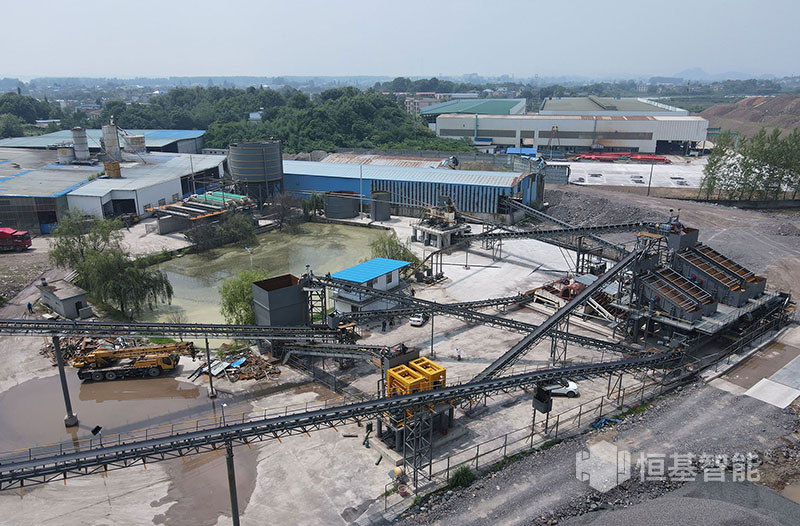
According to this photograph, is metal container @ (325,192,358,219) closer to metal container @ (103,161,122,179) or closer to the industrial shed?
the industrial shed

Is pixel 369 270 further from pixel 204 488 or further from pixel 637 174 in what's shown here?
pixel 637 174

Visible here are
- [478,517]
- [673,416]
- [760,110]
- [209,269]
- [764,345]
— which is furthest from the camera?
[760,110]

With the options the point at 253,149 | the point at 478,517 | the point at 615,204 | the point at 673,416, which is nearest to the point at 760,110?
the point at 615,204

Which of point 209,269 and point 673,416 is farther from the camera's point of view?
point 209,269

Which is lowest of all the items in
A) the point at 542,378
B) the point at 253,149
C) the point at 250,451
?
the point at 250,451

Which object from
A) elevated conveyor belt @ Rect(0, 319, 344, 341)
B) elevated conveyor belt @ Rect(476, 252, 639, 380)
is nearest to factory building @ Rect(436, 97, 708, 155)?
elevated conveyor belt @ Rect(476, 252, 639, 380)

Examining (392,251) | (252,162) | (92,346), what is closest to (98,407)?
(92,346)

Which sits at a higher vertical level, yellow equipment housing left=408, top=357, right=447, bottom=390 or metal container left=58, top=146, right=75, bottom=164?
metal container left=58, top=146, right=75, bottom=164

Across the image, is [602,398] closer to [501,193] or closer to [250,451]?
[250,451]
